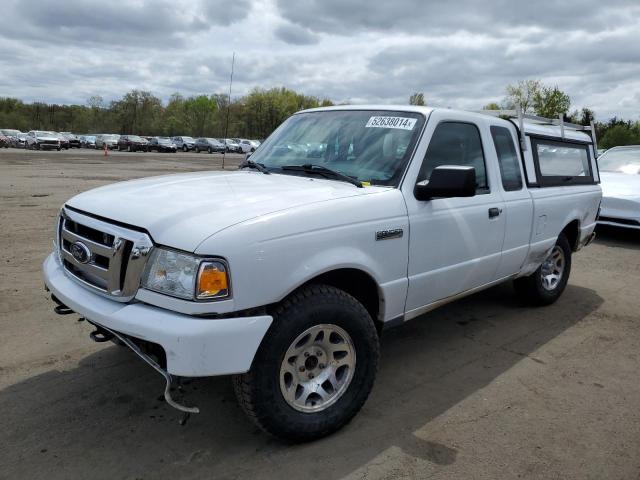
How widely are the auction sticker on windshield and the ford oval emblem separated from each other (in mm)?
2015

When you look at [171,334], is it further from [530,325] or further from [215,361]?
[530,325]

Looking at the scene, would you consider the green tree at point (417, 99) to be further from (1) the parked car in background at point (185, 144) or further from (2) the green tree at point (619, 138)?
(1) the parked car in background at point (185, 144)

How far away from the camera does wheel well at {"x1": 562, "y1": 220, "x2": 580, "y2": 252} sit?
545cm

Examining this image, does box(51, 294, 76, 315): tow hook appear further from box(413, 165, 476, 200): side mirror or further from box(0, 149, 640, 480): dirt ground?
box(413, 165, 476, 200): side mirror

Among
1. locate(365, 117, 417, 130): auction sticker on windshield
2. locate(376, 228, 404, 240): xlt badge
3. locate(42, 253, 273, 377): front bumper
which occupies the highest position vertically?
locate(365, 117, 417, 130): auction sticker on windshield

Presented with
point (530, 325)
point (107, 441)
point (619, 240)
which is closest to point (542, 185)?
point (530, 325)

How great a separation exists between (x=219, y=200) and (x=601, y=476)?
2.43 metres

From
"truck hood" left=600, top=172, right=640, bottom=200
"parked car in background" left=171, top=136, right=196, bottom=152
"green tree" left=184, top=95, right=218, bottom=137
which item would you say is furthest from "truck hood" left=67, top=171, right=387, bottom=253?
"green tree" left=184, top=95, right=218, bottom=137

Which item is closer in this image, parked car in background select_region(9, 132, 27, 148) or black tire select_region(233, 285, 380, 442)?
black tire select_region(233, 285, 380, 442)

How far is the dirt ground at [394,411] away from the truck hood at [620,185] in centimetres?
476

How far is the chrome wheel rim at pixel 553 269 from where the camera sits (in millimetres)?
5277

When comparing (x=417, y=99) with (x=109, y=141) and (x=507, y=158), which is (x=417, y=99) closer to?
(x=507, y=158)

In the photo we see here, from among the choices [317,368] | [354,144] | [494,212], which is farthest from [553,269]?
[317,368]

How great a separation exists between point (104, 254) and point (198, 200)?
55 cm
